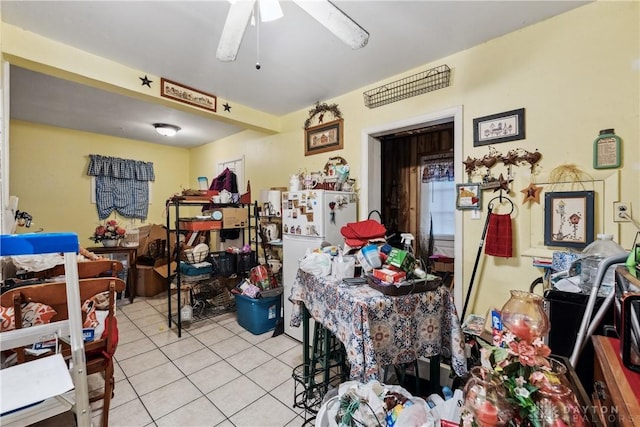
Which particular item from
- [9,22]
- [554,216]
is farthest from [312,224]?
[9,22]

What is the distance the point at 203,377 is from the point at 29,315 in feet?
4.09

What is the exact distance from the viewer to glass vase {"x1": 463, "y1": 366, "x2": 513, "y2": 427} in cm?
64

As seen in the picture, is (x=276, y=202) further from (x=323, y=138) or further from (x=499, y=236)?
(x=499, y=236)

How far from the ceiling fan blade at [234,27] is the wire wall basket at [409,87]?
59.9 inches

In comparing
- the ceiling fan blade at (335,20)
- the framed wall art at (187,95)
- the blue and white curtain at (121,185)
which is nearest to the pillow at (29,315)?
the ceiling fan blade at (335,20)

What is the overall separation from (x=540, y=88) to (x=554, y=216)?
0.88m

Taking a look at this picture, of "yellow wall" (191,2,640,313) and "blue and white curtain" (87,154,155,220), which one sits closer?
"yellow wall" (191,2,640,313)

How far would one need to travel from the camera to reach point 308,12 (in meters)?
1.33

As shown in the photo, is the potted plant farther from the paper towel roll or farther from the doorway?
the doorway

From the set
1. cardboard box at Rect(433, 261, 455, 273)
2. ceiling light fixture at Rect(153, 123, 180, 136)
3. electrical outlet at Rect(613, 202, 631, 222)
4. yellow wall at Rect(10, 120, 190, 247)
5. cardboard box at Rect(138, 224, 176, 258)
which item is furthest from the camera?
cardboard box at Rect(138, 224, 176, 258)

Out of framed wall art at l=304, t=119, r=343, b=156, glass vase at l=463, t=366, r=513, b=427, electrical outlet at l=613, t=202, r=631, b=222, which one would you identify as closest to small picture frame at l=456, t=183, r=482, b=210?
electrical outlet at l=613, t=202, r=631, b=222

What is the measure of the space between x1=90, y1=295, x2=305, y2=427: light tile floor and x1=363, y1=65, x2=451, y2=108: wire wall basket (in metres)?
2.51

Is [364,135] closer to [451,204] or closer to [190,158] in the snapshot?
[451,204]

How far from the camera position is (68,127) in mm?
4074
